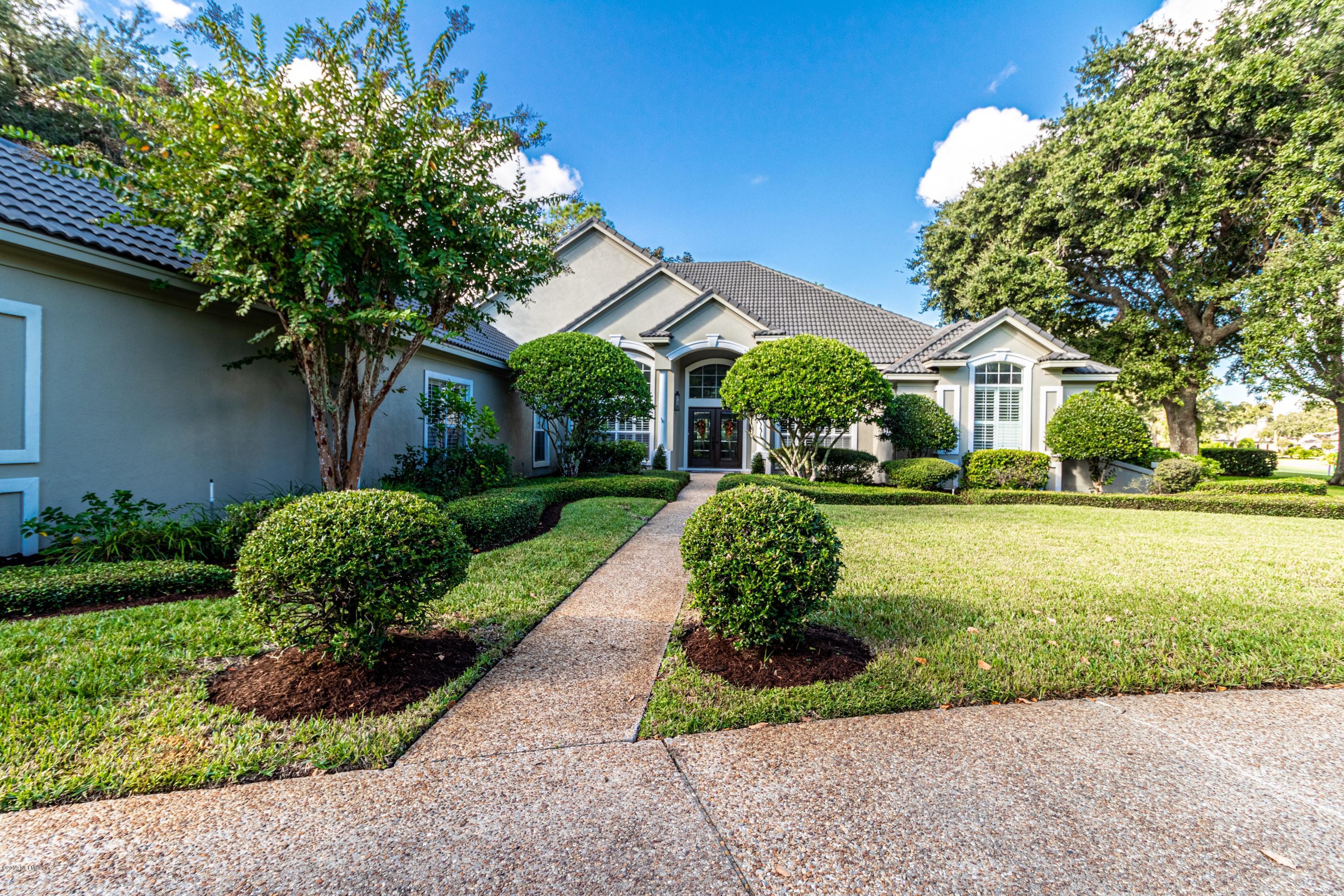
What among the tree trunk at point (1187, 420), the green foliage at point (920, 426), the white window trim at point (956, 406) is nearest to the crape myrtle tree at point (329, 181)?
the green foliage at point (920, 426)

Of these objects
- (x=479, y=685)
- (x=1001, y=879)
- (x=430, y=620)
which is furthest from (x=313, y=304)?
(x=1001, y=879)

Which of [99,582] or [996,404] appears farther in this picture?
[996,404]

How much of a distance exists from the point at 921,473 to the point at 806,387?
3621 millimetres

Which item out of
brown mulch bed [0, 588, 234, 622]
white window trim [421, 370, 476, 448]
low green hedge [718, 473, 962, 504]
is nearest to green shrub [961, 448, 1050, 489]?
low green hedge [718, 473, 962, 504]

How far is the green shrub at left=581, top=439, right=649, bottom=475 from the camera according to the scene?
1362 centimetres

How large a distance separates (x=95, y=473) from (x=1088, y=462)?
1903 centimetres

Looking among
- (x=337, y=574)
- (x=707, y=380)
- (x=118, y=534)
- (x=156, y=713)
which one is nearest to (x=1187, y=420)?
(x=707, y=380)

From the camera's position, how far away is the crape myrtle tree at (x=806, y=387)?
11.9 m

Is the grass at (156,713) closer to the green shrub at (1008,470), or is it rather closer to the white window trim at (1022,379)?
the green shrub at (1008,470)

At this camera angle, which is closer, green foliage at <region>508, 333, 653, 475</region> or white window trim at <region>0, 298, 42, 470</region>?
white window trim at <region>0, 298, 42, 470</region>

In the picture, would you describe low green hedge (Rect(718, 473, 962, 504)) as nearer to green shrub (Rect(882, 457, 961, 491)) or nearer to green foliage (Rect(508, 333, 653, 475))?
green shrub (Rect(882, 457, 961, 491))

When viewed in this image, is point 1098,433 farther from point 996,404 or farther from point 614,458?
point 614,458

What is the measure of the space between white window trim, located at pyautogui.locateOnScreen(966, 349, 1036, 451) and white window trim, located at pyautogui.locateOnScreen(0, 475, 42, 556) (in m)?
17.2

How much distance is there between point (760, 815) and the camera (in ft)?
7.07
